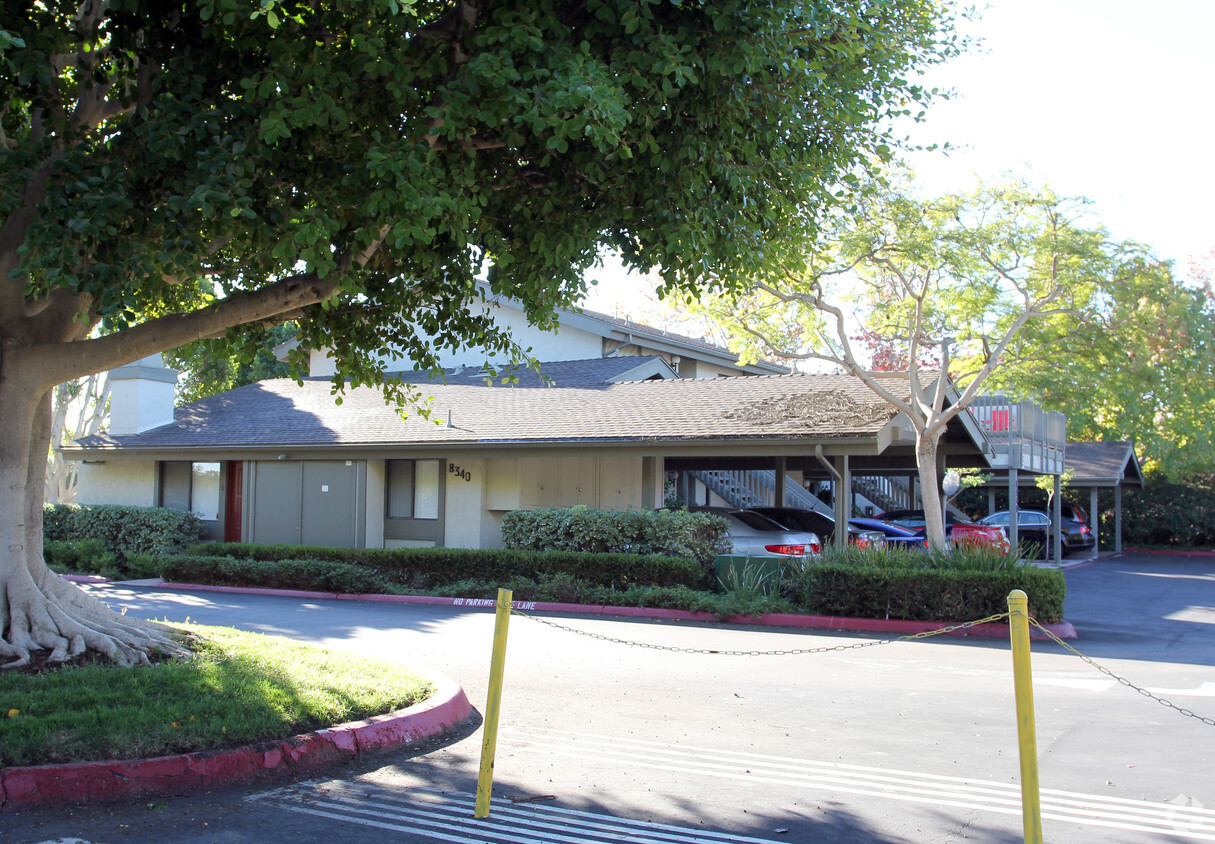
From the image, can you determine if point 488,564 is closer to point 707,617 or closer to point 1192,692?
point 707,617

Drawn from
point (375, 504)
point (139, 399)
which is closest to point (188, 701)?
point (375, 504)

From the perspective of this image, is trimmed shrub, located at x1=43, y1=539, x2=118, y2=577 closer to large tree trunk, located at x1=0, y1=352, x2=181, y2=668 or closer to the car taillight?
large tree trunk, located at x1=0, y1=352, x2=181, y2=668

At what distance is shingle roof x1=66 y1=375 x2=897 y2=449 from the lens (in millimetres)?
18203

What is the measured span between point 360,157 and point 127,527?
1733 centimetres

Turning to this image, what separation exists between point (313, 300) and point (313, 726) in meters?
3.65

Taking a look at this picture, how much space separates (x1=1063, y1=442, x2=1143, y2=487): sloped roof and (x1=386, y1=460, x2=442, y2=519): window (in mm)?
20118

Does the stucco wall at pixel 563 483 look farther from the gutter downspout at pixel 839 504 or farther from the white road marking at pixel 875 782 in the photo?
the white road marking at pixel 875 782

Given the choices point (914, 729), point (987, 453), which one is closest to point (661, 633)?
point (914, 729)

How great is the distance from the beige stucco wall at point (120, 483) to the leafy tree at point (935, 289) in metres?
14.7

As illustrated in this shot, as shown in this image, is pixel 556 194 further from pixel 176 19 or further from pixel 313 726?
pixel 313 726

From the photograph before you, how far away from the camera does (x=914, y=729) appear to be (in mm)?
7887

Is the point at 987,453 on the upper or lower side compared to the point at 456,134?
lower

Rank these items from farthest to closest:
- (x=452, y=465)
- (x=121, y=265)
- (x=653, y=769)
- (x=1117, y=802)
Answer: (x=452, y=465) < (x=121, y=265) < (x=653, y=769) < (x=1117, y=802)

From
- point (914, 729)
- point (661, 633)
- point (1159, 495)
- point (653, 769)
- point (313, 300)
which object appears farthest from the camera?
point (1159, 495)
